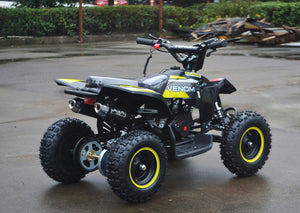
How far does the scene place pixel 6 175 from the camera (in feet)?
16.6

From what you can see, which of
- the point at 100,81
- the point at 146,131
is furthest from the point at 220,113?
the point at 100,81

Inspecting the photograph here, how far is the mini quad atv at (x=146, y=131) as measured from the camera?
4141 millimetres

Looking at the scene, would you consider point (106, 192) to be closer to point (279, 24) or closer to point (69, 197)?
point (69, 197)

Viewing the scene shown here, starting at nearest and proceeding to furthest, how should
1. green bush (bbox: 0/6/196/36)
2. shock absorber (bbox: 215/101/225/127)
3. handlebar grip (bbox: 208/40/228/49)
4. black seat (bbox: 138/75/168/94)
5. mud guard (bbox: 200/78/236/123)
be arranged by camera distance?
black seat (bbox: 138/75/168/94) < handlebar grip (bbox: 208/40/228/49) < mud guard (bbox: 200/78/236/123) < shock absorber (bbox: 215/101/225/127) < green bush (bbox: 0/6/196/36)

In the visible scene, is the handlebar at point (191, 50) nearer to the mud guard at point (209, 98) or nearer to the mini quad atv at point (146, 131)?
the mini quad atv at point (146, 131)

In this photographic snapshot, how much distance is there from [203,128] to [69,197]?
1.50 metres

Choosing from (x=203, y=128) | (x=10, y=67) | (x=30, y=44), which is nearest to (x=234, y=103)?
(x=203, y=128)

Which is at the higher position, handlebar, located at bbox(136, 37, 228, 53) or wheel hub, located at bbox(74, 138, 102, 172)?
handlebar, located at bbox(136, 37, 228, 53)

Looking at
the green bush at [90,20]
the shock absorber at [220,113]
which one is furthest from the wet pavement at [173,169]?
the green bush at [90,20]

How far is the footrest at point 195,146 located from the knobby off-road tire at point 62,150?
852 millimetres

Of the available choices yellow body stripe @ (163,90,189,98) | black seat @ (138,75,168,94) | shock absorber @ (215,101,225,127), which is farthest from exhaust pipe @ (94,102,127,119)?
shock absorber @ (215,101,225,127)

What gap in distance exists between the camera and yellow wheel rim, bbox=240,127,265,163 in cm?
504

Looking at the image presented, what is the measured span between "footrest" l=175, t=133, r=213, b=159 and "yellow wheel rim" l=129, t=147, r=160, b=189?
0.35m

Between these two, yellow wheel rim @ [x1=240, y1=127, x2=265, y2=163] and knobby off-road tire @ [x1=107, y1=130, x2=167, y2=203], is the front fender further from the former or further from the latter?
knobby off-road tire @ [x1=107, y1=130, x2=167, y2=203]
